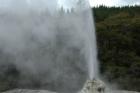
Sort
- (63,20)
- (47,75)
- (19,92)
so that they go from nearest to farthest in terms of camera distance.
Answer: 1. (19,92)
2. (47,75)
3. (63,20)

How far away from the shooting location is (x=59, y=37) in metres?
34.4

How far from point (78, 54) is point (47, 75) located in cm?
255

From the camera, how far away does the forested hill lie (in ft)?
101

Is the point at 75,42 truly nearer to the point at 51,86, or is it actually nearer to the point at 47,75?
the point at 47,75

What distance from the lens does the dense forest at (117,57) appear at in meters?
29.5

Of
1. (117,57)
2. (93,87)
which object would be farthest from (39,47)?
(93,87)

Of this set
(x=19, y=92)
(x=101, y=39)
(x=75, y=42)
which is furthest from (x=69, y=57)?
(x=19, y=92)

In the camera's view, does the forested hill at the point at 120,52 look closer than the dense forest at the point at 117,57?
No

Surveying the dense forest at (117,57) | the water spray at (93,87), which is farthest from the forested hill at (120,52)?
the water spray at (93,87)

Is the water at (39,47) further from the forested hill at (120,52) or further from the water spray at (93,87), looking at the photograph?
the water spray at (93,87)

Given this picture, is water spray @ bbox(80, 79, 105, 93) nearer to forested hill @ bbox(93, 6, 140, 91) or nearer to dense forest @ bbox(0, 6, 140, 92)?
dense forest @ bbox(0, 6, 140, 92)

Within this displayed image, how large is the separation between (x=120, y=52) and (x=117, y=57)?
1.10 meters

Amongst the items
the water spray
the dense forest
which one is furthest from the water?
the water spray

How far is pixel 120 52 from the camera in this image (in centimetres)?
3741
